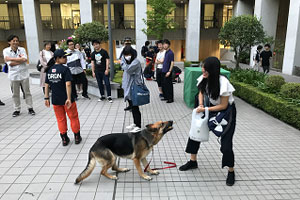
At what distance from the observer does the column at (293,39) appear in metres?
13.3

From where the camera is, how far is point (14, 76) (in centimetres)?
620

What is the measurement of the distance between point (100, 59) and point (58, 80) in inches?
135

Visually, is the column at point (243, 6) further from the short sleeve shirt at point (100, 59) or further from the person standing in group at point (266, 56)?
the short sleeve shirt at point (100, 59)

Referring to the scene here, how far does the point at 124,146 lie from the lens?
132 inches

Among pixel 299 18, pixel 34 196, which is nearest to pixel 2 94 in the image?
pixel 34 196

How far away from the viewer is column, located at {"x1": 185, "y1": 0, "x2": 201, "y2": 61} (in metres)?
20.6

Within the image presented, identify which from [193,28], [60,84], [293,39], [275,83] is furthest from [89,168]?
[193,28]

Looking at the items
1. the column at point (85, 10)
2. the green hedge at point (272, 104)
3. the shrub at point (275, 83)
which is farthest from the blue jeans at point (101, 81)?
the column at point (85, 10)

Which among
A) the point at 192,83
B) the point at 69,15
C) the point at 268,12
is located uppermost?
the point at 69,15

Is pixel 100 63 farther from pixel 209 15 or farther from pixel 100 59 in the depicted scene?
pixel 209 15

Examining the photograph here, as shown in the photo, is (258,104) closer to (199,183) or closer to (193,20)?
(199,183)

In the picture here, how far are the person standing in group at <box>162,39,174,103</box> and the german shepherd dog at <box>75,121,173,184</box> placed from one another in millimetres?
4643

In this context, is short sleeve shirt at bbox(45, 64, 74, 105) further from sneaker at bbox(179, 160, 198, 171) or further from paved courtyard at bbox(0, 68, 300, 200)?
sneaker at bbox(179, 160, 198, 171)

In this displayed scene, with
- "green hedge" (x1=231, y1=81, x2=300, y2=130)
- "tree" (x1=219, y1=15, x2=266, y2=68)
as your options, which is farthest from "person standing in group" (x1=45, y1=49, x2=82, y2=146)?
"tree" (x1=219, y1=15, x2=266, y2=68)
